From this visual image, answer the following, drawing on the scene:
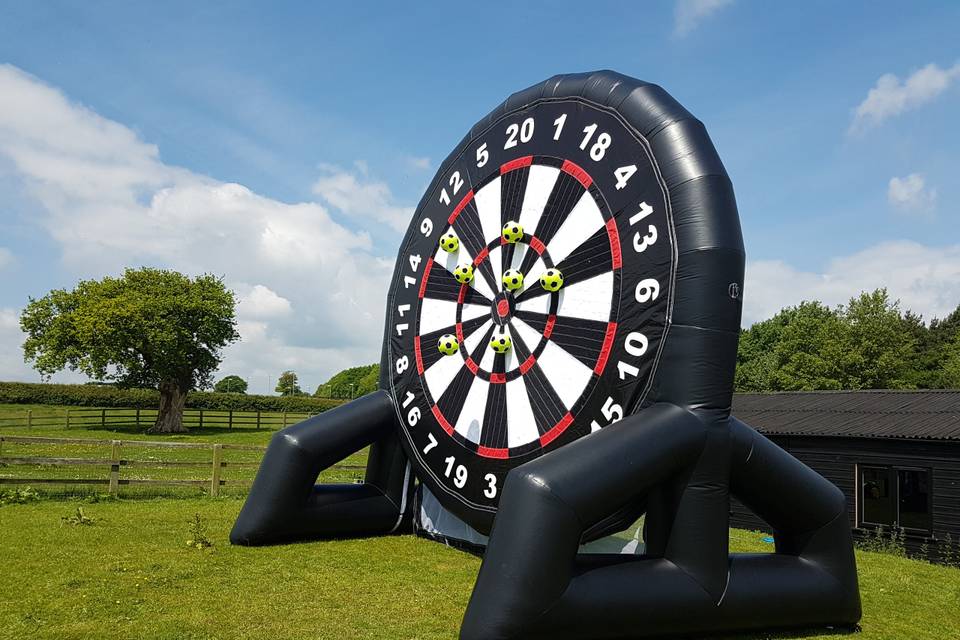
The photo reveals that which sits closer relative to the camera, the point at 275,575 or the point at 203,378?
the point at 275,575

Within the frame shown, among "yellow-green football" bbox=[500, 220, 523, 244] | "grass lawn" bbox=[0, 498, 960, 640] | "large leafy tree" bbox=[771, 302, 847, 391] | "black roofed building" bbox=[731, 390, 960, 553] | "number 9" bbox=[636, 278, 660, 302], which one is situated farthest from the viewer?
"large leafy tree" bbox=[771, 302, 847, 391]

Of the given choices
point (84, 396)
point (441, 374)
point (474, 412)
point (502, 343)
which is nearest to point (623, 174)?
point (502, 343)

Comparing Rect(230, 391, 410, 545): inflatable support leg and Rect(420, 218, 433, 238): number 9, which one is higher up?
Rect(420, 218, 433, 238): number 9

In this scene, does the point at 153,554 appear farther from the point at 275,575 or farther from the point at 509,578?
the point at 509,578

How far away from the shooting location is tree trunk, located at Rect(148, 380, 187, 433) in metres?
31.9

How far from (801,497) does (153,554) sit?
6.13 m

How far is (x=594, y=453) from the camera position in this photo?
5207 millimetres

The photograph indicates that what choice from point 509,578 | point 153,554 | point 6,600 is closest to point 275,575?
point 153,554

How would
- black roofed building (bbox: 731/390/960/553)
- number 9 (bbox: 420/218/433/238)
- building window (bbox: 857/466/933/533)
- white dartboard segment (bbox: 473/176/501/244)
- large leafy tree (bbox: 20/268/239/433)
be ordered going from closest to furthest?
white dartboard segment (bbox: 473/176/501/244) < number 9 (bbox: 420/218/433/238) < black roofed building (bbox: 731/390/960/553) < building window (bbox: 857/466/933/533) < large leafy tree (bbox: 20/268/239/433)

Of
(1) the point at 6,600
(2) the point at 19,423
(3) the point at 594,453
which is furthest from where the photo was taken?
(2) the point at 19,423

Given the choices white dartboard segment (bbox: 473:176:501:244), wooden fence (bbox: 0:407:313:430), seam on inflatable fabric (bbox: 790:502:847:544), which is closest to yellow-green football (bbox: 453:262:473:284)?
white dartboard segment (bbox: 473:176:501:244)

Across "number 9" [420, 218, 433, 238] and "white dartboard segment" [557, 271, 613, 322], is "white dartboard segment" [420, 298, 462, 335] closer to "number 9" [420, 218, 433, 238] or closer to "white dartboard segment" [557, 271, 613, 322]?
"number 9" [420, 218, 433, 238]

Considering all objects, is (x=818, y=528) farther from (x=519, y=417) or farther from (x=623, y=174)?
(x=623, y=174)

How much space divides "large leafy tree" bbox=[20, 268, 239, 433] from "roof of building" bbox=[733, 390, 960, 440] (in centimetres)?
2351
